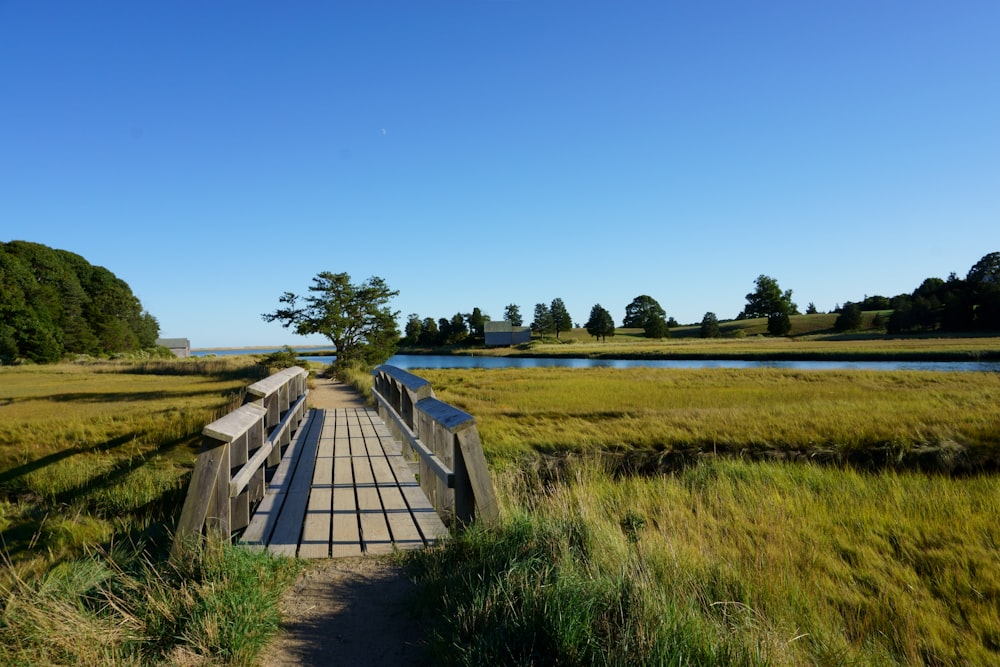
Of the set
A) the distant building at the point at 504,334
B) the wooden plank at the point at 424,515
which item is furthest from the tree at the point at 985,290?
the wooden plank at the point at 424,515

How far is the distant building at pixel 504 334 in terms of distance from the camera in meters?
103

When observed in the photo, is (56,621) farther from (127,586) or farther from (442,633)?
(442,633)

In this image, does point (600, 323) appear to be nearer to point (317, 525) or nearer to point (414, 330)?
point (414, 330)

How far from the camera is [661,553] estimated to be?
3.57m

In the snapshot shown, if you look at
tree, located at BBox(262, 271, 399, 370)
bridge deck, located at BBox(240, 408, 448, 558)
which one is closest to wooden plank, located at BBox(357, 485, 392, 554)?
bridge deck, located at BBox(240, 408, 448, 558)

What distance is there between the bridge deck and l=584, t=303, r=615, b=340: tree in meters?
102

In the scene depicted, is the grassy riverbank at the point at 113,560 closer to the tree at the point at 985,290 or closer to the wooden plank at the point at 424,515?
the wooden plank at the point at 424,515

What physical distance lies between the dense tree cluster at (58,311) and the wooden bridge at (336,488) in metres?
55.7

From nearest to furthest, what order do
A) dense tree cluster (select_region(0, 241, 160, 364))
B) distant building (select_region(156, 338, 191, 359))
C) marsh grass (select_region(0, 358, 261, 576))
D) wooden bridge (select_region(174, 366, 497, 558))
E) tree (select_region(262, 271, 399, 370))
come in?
wooden bridge (select_region(174, 366, 497, 558))
marsh grass (select_region(0, 358, 261, 576))
tree (select_region(262, 271, 399, 370))
dense tree cluster (select_region(0, 241, 160, 364))
distant building (select_region(156, 338, 191, 359))

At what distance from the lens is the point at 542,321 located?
113m

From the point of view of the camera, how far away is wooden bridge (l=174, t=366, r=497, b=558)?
11.7 ft

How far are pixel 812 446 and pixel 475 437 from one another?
868 centimetres

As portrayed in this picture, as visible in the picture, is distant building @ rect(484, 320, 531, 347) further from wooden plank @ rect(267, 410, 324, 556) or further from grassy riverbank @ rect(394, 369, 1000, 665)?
wooden plank @ rect(267, 410, 324, 556)

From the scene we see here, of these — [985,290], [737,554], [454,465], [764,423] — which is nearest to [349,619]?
[454,465]
